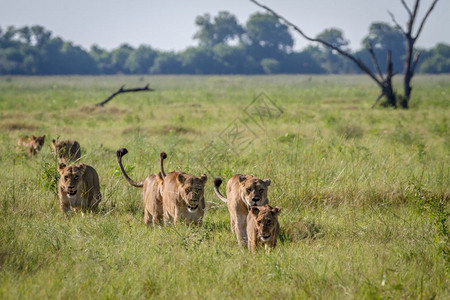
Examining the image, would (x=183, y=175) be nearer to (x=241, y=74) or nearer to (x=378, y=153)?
(x=378, y=153)

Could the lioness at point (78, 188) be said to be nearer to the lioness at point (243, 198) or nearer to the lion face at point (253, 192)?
the lioness at point (243, 198)

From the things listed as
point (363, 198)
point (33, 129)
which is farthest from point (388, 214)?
→ point (33, 129)

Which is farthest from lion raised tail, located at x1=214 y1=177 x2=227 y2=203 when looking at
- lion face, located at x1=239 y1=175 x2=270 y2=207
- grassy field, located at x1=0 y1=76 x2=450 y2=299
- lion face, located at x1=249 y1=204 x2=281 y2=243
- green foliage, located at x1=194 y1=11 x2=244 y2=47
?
green foliage, located at x1=194 y1=11 x2=244 y2=47

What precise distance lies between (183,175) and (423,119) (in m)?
14.5

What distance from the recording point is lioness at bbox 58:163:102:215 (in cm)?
698

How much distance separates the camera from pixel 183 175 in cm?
642

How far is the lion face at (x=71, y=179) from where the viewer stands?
693 centimetres

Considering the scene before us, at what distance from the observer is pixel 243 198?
237 inches

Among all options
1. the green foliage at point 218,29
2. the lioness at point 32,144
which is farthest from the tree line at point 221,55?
the lioness at point 32,144

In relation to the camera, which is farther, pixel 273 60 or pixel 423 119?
pixel 273 60

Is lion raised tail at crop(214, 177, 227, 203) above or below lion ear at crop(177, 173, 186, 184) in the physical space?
below

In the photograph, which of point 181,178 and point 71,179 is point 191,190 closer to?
point 181,178

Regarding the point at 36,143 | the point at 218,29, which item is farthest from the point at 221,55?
the point at 36,143

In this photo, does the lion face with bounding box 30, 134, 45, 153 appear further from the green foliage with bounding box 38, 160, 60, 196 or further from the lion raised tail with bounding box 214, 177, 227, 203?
the lion raised tail with bounding box 214, 177, 227, 203
